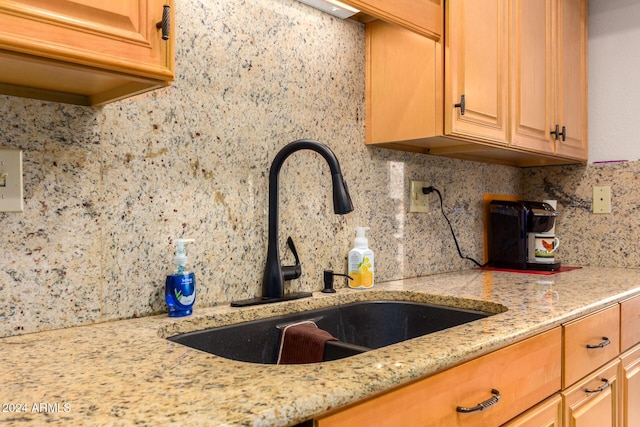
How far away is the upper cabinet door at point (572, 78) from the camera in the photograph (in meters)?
2.04

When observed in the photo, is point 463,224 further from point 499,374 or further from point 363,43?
point 499,374

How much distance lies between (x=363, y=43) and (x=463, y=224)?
87 centimetres

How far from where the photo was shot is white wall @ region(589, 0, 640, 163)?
7.14 ft


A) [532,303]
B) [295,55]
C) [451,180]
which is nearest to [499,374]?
[532,303]

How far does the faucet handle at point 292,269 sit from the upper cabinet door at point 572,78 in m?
1.28

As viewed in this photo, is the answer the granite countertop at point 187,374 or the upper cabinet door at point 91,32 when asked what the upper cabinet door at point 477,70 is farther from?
the upper cabinet door at point 91,32

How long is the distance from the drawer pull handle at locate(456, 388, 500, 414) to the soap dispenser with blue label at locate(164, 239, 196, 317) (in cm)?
60

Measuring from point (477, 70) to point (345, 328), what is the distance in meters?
0.92

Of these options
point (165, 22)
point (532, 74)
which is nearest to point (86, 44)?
point (165, 22)

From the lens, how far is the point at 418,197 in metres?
1.81

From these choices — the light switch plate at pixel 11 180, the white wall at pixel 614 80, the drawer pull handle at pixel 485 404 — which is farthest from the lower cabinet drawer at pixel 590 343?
the light switch plate at pixel 11 180

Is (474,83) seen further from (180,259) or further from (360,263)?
(180,259)

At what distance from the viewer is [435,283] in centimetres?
162

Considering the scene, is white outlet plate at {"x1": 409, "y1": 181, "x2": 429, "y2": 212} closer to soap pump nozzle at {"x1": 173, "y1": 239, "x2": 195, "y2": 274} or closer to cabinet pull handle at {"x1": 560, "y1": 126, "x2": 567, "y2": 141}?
cabinet pull handle at {"x1": 560, "y1": 126, "x2": 567, "y2": 141}
